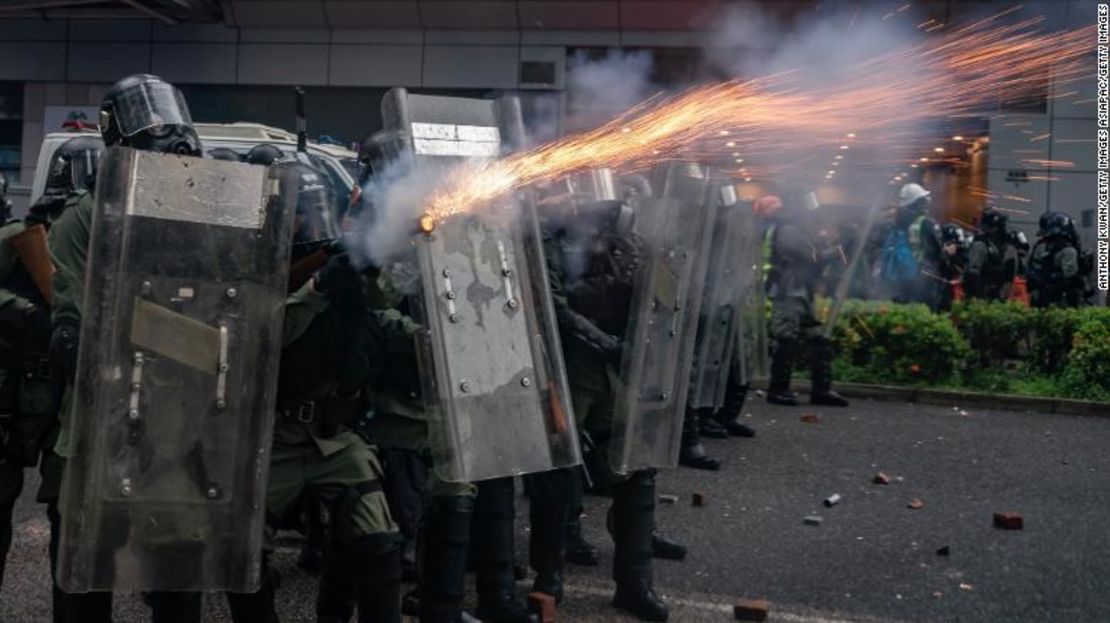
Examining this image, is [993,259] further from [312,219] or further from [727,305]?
[312,219]

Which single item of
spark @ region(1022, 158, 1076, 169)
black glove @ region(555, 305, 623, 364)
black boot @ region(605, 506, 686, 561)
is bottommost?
black boot @ region(605, 506, 686, 561)

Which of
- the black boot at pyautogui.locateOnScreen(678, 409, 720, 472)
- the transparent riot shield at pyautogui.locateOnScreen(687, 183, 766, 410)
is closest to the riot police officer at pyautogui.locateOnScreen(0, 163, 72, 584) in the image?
the transparent riot shield at pyautogui.locateOnScreen(687, 183, 766, 410)

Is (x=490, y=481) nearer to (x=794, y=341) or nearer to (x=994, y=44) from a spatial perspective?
(x=994, y=44)

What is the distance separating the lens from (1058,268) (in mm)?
13328

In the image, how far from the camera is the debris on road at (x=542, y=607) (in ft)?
15.4

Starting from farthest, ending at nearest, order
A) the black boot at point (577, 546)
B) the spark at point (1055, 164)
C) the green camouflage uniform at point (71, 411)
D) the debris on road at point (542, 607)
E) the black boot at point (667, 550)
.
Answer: the spark at point (1055, 164)
the black boot at point (667, 550)
the black boot at point (577, 546)
the debris on road at point (542, 607)
the green camouflage uniform at point (71, 411)

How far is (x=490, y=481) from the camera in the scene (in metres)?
4.82

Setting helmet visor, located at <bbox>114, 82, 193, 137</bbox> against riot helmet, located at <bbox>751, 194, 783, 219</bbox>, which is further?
riot helmet, located at <bbox>751, 194, 783, 219</bbox>

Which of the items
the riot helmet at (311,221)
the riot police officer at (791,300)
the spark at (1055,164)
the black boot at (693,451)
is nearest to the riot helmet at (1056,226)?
the riot police officer at (791,300)

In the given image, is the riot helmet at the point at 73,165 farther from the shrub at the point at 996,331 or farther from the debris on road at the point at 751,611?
the shrub at the point at 996,331

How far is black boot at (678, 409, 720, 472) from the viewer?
25.6 feet

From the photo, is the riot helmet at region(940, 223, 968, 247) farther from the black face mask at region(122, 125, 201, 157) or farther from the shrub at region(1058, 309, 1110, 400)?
the black face mask at region(122, 125, 201, 157)

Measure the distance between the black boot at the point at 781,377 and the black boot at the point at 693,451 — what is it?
2.32m

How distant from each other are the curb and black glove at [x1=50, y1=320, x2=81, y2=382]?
26.4 feet
